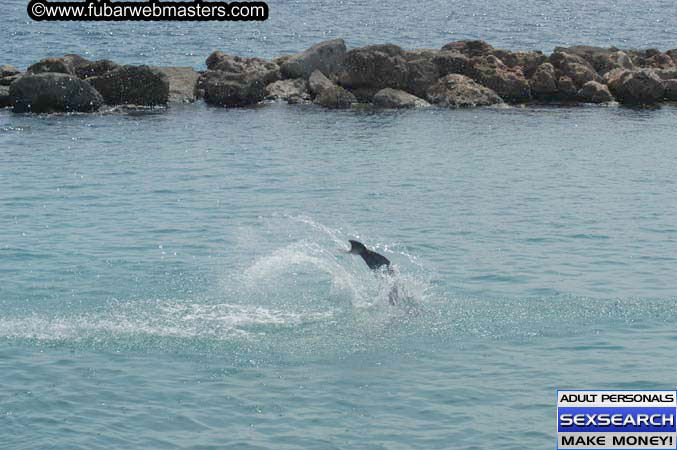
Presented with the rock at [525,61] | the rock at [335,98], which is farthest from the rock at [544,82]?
the rock at [335,98]

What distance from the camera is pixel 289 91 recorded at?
4794cm

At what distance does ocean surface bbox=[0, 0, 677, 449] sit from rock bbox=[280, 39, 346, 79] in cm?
577

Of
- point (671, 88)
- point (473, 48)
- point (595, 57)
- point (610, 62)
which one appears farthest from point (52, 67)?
point (671, 88)

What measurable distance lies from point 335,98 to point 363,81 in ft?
6.80

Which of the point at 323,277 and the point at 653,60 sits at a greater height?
the point at 653,60

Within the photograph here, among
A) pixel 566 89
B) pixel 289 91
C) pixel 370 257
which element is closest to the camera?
pixel 370 257

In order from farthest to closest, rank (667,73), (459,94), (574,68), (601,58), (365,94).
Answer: (601,58)
(667,73)
(574,68)
(365,94)
(459,94)

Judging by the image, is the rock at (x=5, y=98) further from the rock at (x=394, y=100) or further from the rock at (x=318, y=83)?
the rock at (x=394, y=100)

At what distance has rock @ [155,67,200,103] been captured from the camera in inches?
1859

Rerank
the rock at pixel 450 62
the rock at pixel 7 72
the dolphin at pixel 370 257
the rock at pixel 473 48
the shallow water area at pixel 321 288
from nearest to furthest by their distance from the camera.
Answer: the shallow water area at pixel 321 288, the dolphin at pixel 370 257, the rock at pixel 7 72, the rock at pixel 450 62, the rock at pixel 473 48

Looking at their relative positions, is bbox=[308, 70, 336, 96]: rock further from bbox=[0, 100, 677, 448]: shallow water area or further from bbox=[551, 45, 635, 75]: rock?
bbox=[551, 45, 635, 75]: rock

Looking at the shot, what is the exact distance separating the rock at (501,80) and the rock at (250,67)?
8.76 m

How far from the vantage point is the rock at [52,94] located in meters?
43.0

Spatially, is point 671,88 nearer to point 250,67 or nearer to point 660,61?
point 660,61
